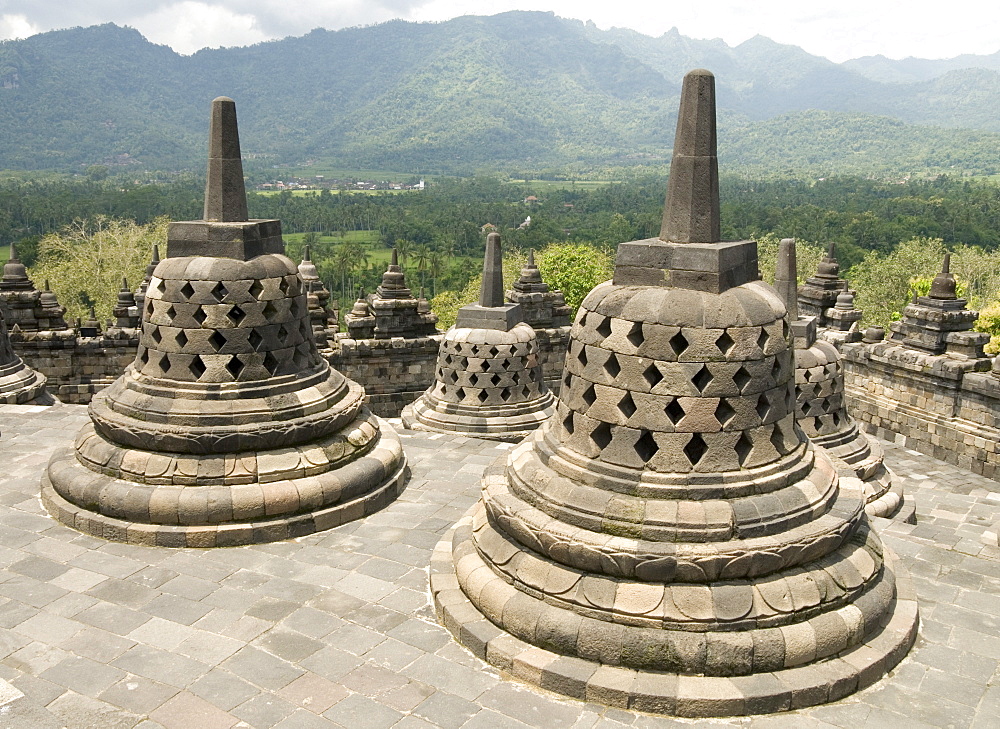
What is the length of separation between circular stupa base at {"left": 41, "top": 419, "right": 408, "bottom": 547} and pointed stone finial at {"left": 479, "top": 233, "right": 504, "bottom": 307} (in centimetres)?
574

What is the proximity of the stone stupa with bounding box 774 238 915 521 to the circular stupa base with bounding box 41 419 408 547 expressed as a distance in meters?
5.77

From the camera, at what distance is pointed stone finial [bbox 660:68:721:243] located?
17.4 ft

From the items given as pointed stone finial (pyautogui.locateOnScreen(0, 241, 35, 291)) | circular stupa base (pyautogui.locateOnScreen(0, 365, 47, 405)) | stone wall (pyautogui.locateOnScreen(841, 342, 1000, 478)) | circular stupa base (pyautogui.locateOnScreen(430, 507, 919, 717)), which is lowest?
stone wall (pyautogui.locateOnScreen(841, 342, 1000, 478))

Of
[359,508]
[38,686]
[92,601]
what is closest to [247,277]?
[359,508]

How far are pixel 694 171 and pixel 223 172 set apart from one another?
4.61m

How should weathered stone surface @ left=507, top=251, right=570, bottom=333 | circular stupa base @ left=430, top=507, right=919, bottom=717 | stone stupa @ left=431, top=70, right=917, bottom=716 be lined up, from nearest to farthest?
circular stupa base @ left=430, top=507, right=919, bottom=717 → stone stupa @ left=431, top=70, right=917, bottom=716 → weathered stone surface @ left=507, top=251, right=570, bottom=333

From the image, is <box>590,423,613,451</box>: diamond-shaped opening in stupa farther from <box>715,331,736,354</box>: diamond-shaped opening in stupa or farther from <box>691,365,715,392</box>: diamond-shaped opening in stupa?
<box>715,331,736,354</box>: diamond-shaped opening in stupa

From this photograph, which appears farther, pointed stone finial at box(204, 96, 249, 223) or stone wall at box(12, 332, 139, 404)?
stone wall at box(12, 332, 139, 404)

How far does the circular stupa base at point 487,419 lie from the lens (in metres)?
13.1

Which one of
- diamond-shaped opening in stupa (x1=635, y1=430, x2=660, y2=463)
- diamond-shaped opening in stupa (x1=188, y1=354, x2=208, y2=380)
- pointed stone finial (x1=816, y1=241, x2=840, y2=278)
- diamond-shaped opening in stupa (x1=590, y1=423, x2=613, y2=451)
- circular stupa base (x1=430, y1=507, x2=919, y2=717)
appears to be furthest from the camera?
pointed stone finial (x1=816, y1=241, x2=840, y2=278)

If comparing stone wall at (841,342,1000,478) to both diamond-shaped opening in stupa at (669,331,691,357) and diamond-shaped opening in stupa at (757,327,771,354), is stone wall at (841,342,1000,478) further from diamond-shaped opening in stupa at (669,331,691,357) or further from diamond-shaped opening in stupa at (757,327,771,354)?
diamond-shaped opening in stupa at (669,331,691,357)

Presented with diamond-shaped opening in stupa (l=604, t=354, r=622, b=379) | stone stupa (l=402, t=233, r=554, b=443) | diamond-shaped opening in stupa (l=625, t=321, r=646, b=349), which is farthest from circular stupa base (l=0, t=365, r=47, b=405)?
diamond-shaped opening in stupa (l=625, t=321, r=646, b=349)

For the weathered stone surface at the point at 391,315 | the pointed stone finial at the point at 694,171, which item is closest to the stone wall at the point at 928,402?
the weathered stone surface at the point at 391,315

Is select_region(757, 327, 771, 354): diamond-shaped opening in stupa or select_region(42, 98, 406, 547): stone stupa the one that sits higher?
select_region(757, 327, 771, 354): diamond-shaped opening in stupa
